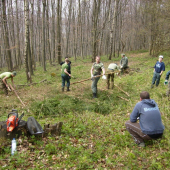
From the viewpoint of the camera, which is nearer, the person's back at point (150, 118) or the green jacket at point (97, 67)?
the person's back at point (150, 118)

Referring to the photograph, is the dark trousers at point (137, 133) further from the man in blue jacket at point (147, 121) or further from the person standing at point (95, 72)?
the person standing at point (95, 72)

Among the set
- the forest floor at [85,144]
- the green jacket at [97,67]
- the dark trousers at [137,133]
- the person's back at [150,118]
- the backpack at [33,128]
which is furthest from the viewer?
the green jacket at [97,67]

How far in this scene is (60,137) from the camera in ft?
14.5

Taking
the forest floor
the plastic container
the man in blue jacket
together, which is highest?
the man in blue jacket

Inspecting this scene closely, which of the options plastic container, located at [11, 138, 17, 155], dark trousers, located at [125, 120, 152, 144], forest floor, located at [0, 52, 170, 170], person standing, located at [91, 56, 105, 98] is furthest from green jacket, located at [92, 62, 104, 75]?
plastic container, located at [11, 138, 17, 155]

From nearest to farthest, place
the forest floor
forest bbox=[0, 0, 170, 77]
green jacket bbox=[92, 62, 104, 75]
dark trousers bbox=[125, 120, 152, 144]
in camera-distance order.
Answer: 1. the forest floor
2. dark trousers bbox=[125, 120, 152, 144]
3. green jacket bbox=[92, 62, 104, 75]
4. forest bbox=[0, 0, 170, 77]

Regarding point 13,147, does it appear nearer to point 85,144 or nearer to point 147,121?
point 85,144

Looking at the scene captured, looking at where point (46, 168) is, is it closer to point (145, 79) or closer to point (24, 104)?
point (24, 104)

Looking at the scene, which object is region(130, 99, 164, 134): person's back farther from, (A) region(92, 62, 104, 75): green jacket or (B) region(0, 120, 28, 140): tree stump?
(A) region(92, 62, 104, 75): green jacket

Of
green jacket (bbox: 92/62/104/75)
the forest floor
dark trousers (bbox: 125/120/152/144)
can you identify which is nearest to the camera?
the forest floor

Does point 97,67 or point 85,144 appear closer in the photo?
point 85,144

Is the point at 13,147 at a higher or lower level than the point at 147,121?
lower

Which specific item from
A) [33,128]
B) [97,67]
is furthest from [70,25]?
[33,128]

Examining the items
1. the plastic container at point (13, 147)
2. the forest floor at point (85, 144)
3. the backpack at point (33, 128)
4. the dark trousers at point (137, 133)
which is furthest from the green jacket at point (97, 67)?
the plastic container at point (13, 147)
